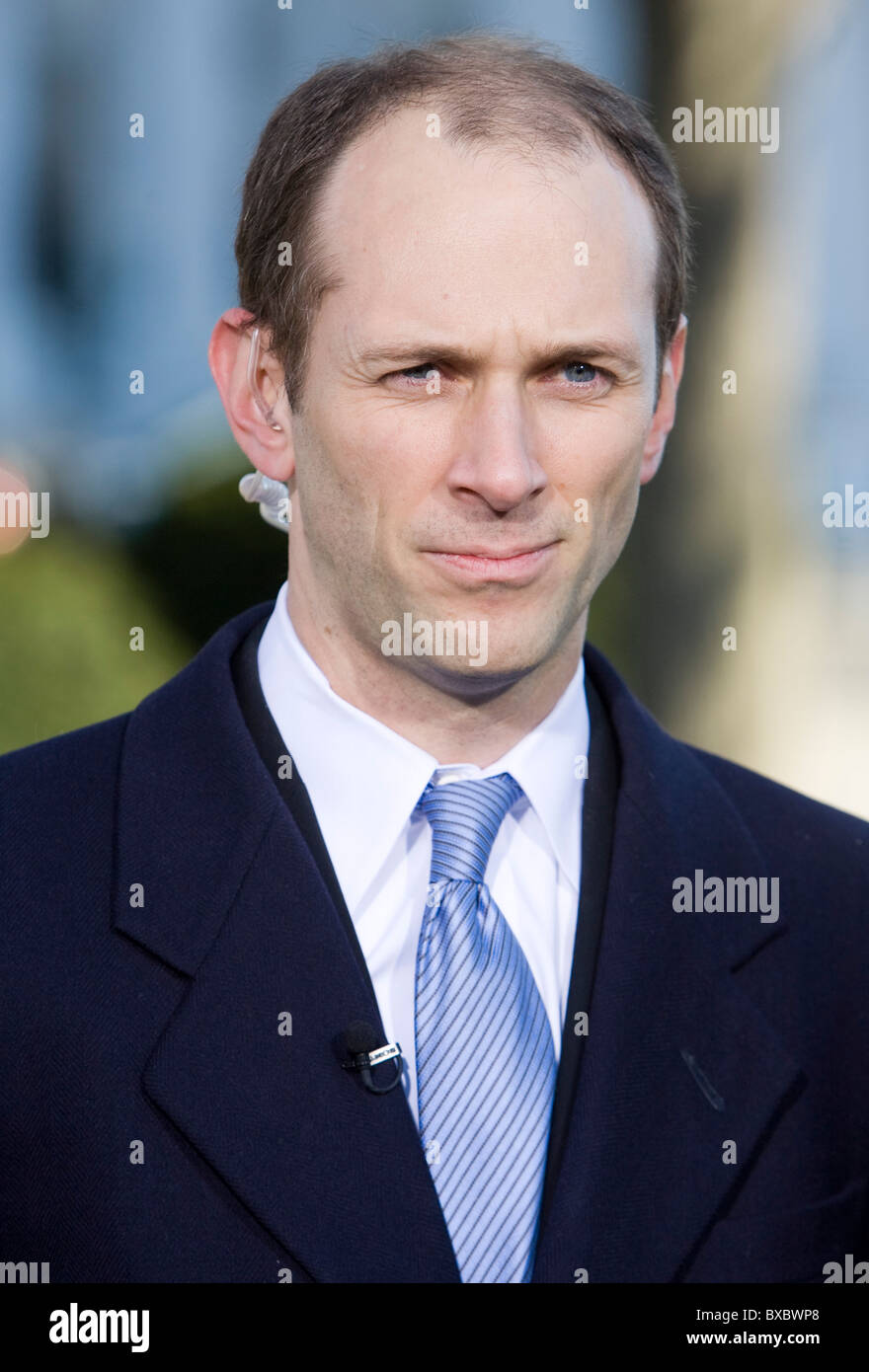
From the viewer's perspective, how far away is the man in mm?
2504

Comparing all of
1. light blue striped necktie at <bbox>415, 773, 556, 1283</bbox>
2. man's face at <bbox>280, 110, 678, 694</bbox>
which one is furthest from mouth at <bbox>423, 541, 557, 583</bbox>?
light blue striped necktie at <bbox>415, 773, 556, 1283</bbox>

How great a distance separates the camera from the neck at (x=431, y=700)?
9.27 feet

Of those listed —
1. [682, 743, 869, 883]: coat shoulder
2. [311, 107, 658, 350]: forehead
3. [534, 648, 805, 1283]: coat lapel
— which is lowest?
[534, 648, 805, 1283]: coat lapel

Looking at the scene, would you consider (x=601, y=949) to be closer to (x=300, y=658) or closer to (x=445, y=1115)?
(x=445, y=1115)

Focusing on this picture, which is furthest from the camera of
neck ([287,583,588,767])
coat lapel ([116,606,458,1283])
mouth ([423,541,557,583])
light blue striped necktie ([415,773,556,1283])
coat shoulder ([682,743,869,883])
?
coat shoulder ([682,743,869,883])

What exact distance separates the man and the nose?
0.01m

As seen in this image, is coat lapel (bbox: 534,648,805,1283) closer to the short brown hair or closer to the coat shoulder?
the coat shoulder

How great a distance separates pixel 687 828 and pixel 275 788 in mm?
842

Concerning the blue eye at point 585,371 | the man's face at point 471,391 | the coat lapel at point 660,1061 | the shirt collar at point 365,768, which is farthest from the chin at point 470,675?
the blue eye at point 585,371

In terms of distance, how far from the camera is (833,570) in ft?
19.5

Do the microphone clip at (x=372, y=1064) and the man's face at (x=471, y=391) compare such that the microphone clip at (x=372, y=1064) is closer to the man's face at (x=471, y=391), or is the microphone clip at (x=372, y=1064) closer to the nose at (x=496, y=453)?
the man's face at (x=471, y=391)

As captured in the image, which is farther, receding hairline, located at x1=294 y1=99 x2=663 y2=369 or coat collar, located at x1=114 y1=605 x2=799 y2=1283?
receding hairline, located at x1=294 y1=99 x2=663 y2=369

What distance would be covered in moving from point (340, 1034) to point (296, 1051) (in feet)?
0.25

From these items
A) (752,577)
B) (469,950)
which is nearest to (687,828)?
(469,950)
